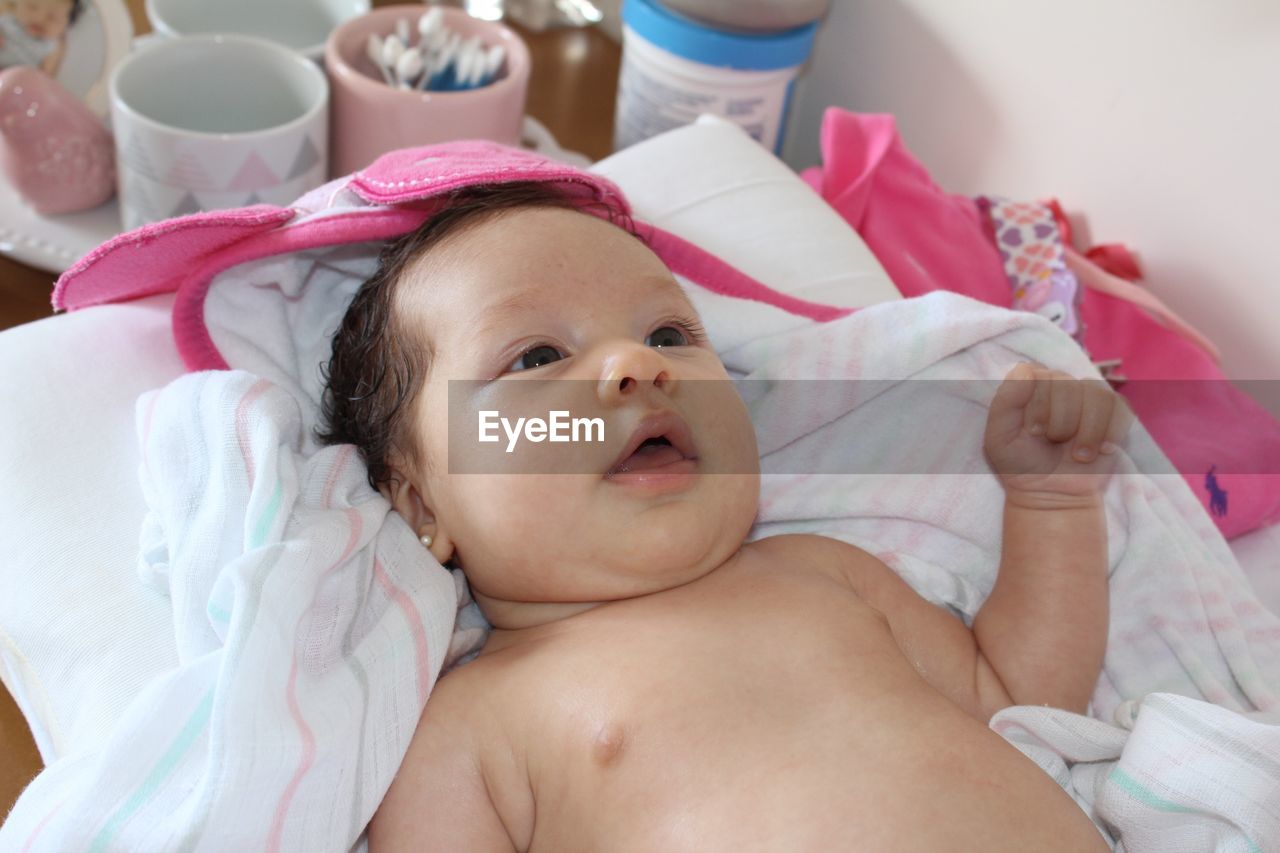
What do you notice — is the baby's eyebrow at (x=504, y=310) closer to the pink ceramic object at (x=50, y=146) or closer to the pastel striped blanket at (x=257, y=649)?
the pastel striped blanket at (x=257, y=649)

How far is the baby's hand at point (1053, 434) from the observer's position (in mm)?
843

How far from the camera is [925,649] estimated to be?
0.83 metres

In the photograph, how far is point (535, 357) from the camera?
77 centimetres

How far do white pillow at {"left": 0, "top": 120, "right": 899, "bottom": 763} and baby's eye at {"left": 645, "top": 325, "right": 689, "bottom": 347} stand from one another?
0.74ft

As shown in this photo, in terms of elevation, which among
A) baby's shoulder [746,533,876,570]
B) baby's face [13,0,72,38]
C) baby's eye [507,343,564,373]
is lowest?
baby's shoulder [746,533,876,570]

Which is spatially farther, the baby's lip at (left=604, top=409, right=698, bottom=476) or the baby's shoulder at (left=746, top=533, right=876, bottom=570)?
the baby's shoulder at (left=746, top=533, right=876, bottom=570)

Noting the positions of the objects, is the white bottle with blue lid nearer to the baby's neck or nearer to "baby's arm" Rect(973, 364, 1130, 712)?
"baby's arm" Rect(973, 364, 1130, 712)

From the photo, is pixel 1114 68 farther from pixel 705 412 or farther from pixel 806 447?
pixel 705 412

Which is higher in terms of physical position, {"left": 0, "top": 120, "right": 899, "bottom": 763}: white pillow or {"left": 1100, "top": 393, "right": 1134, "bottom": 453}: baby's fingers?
{"left": 1100, "top": 393, "right": 1134, "bottom": 453}: baby's fingers

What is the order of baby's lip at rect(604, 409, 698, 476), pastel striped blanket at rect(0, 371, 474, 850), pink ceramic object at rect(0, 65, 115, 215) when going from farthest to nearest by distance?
pink ceramic object at rect(0, 65, 115, 215)
baby's lip at rect(604, 409, 698, 476)
pastel striped blanket at rect(0, 371, 474, 850)

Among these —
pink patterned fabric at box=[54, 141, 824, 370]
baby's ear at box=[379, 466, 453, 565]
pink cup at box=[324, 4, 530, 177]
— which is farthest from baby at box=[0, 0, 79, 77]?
baby's ear at box=[379, 466, 453, 565]

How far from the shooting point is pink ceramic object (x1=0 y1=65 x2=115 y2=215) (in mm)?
1108

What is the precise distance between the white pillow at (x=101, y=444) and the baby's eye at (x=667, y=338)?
224 millimetres

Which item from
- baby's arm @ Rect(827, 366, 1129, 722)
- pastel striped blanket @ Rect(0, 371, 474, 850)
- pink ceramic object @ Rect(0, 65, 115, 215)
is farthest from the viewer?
pink ceramic object @ Rect(0, 65, 115, 215)
